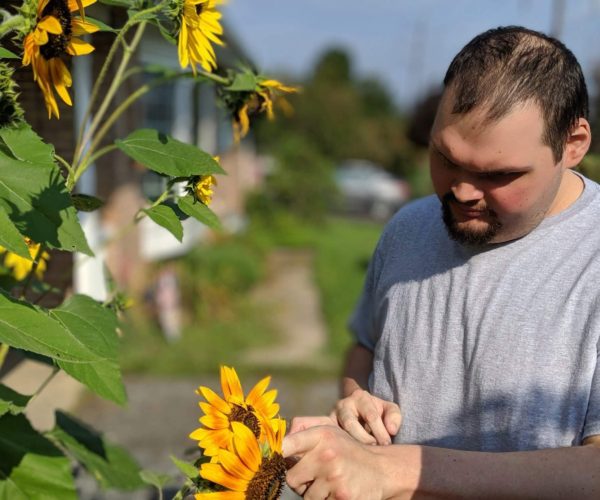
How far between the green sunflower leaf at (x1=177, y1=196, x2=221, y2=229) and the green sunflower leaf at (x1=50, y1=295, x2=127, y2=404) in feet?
0.80

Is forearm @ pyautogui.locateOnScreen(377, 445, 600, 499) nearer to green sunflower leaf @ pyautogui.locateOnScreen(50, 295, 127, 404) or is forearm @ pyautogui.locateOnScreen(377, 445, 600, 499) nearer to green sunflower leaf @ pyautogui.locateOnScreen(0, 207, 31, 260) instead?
green sunflower leaf @ pyautogui.locateOnScreen(50, 295, 127, 404)

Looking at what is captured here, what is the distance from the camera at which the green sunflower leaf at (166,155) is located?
1346mm

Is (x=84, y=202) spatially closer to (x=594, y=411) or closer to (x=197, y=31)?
(x=197, y=31)

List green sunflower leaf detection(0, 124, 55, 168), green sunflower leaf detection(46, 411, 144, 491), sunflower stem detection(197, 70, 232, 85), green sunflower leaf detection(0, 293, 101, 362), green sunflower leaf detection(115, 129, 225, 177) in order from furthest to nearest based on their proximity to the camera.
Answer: green sunflower leaf detection(46, 411, 144, 491) → sunflower stem detection(197, 70, 232, 85) → green sunflower leaf detection(115, 129, 225, 177) → green sunflower leaf detection(0, 124, 55, 168) → green sunflower leaf detection(0, 293, 101, 362)

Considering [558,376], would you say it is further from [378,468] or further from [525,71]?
[525,71]

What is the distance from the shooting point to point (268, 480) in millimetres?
1225

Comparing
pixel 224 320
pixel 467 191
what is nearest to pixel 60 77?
pixel 467 191

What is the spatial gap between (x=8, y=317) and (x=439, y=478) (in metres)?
0.75

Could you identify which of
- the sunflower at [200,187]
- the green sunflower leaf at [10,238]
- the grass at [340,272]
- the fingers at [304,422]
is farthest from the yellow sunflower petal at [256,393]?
the grass at [340,272]

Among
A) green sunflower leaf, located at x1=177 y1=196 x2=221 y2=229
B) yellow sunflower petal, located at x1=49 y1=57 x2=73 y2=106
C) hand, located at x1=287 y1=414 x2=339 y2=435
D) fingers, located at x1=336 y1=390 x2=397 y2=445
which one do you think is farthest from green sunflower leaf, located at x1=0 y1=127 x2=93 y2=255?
fingers, located at x1=336 y1=390 x2=397 y2=445

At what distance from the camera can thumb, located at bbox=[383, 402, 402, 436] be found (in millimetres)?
1618

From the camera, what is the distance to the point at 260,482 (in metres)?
1.22

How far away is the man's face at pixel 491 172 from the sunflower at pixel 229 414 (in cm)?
49

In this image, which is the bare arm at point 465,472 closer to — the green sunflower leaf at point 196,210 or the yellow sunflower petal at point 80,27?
the green sunflower leaf at point 196,210
